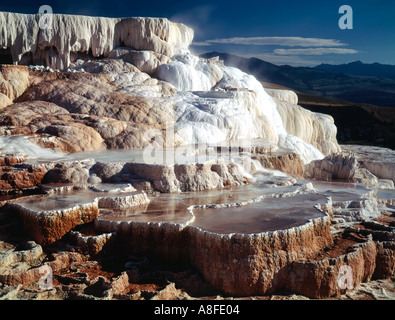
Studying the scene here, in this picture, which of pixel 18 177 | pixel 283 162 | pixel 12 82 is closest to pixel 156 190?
pixel 18 177

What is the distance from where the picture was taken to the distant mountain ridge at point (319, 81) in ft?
228

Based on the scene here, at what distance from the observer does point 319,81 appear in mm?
82062

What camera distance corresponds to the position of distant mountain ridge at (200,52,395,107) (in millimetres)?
69375

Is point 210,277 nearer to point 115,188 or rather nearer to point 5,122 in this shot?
point 115,188

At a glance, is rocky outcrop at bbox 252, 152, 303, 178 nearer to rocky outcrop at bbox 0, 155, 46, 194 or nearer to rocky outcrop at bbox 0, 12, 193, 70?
rocky outcrop at bbox 0, 155, 46, 194

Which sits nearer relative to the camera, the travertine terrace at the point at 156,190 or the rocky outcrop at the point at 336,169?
the travertine terrace at the point at 156,190

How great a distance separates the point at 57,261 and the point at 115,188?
6.09 feet

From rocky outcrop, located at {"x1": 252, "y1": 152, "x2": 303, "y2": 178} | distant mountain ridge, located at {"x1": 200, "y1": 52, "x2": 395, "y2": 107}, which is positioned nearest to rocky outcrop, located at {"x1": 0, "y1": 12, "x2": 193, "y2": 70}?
rocky outcrop, located at {"x1": 252, "y1": 152, "x2": 303, "y2": 178}

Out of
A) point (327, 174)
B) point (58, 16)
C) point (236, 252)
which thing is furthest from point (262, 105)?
point (236, 252)

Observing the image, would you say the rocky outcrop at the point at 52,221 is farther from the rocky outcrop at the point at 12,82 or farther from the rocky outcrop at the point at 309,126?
the rocky outcrop at the point at 309,126

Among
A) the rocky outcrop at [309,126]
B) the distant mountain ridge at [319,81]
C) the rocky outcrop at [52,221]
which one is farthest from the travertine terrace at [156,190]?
the distant mountain ridge at [319,81]

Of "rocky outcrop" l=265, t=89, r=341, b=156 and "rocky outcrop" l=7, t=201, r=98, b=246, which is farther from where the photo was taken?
"rocky outcrop" l=265, t=89, r=341, b=156

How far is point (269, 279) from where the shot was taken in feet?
18.8

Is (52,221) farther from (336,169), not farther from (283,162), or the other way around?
(336,169)
